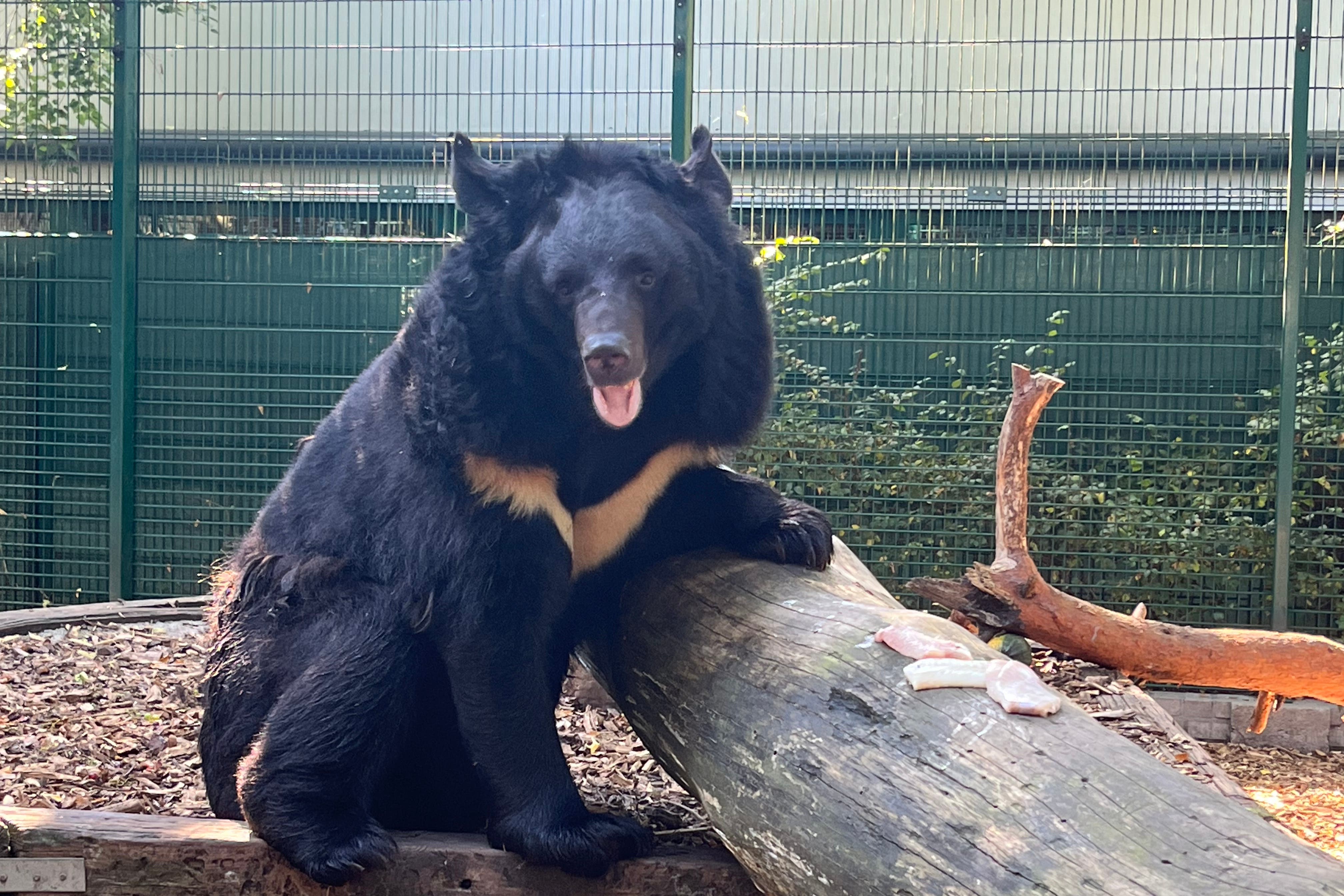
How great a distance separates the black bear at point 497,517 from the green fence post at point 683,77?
3.66m

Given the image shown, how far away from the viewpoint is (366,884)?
2.89 m

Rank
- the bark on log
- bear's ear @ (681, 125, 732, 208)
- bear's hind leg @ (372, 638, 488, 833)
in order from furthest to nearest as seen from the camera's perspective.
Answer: bear's ear @ (681, 125, 732, 208) → bear's hind leg @ (372, 638, 488, 833) → the bark on log

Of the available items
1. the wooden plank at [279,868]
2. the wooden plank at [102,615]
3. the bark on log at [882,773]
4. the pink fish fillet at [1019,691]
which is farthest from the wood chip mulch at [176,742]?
the pink fish fillet at [1019,691]

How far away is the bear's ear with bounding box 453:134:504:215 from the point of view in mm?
3035

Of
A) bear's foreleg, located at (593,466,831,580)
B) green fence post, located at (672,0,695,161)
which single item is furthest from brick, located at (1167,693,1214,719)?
bear's foreleg, located at (593,466,831,580)

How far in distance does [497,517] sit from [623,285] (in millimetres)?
596

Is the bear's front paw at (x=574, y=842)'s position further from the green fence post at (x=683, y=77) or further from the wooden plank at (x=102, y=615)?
the green fence post at (x=683, y=77)

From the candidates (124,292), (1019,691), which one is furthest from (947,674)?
(124,292)

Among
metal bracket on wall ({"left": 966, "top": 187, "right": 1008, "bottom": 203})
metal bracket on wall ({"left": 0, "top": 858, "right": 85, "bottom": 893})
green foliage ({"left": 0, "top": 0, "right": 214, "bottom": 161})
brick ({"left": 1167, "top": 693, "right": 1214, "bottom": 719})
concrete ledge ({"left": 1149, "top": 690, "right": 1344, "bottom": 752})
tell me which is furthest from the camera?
green foliage ({"left": 0, "top": 0, "right": 214, "bottom": 161})

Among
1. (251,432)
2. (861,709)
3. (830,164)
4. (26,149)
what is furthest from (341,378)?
(861,709)

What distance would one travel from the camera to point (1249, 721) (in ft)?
22.5

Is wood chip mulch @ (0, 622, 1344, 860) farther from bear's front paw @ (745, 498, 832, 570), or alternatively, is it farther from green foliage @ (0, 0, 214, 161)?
green foliage @ (0, 0, 214, 161)

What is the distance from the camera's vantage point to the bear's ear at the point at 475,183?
119 inches

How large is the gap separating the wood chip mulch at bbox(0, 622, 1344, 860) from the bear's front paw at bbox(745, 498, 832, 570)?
2.42 ft
